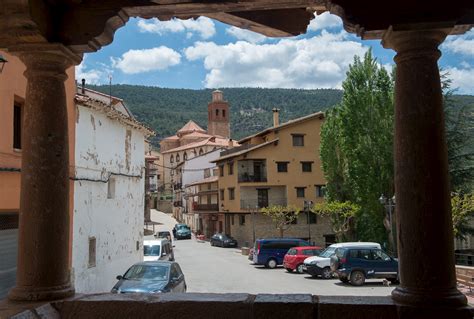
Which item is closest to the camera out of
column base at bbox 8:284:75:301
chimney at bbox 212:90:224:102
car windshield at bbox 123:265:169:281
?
column base at bbox 8:284:75:301

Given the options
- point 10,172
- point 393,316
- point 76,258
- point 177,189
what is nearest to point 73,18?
point 393,316

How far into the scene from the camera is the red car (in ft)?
84.5

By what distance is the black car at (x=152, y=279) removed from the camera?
11664 mm

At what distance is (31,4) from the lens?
12.8ft

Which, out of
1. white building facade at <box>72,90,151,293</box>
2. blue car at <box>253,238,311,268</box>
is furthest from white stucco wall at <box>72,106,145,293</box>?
blue car at <box>253,238,311,268</box>

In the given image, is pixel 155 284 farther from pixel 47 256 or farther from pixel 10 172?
pixel 47 256

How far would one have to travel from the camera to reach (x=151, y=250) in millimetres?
22094

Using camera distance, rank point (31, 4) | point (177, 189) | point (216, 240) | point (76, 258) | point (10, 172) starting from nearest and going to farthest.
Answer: point (31, 4)
point (10, 172)
point (76, 258)
point (216, 240)
point (177, 189)

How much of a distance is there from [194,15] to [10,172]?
26.7 feet

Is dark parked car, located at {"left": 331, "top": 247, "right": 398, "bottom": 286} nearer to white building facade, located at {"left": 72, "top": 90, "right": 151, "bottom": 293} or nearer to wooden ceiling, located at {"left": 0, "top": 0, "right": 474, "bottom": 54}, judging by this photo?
white building facade, located at {"left": 72, "top": 90, "right": 151, "bottom": 293}

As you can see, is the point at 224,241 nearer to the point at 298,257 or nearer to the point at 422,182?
the point at 298,257

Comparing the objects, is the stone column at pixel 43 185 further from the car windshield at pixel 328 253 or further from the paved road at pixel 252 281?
the car windshield at pixel 328 253

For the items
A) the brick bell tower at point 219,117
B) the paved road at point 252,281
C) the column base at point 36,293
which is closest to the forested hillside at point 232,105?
the brick bell tower at point 219,117

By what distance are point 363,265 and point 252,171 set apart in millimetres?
22119
